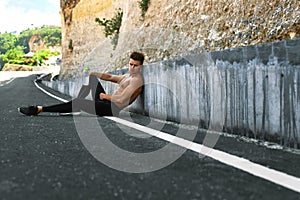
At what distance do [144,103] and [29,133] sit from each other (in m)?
3.60

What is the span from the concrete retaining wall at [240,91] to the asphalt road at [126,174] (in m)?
0.33

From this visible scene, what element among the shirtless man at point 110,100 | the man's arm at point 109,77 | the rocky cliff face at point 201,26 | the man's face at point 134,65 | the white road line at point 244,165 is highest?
the rocky cliff face at point 201,26

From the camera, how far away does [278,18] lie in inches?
432

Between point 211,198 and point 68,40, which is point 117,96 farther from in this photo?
point 68,40

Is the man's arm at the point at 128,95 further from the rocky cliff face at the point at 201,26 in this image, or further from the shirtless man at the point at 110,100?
the rocky cliff face at the point at 201,26

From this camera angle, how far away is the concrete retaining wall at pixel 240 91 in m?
4.37

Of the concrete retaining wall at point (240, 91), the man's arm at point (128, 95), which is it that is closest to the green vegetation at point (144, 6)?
the man's arm at point (128, 95)

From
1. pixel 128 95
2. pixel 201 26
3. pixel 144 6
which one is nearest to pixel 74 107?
pixel 128 95

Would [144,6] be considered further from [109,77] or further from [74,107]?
[74,107]

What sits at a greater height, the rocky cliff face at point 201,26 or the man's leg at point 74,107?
the rocky cliff face at point 201,26

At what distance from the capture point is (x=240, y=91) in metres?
5.28

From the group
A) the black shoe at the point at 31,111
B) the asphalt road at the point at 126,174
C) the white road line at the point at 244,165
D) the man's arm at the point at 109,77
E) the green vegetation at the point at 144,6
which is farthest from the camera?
the green vegetation at the point at 144,6

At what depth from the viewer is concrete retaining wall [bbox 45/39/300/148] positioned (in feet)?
14.3

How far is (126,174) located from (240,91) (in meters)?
2.61
